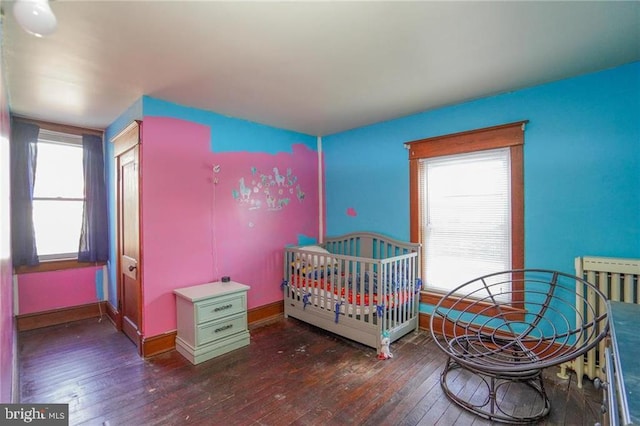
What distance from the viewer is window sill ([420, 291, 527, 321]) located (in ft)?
8.20

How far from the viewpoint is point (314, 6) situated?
1472mm

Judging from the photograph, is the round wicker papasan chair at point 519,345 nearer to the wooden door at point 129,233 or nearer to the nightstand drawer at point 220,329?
the nightstand drawer at point 220,329

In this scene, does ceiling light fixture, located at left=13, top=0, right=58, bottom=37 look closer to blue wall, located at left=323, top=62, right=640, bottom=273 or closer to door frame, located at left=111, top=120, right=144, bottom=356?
door frame, located at left=111, top=120, right=144, bottom=356

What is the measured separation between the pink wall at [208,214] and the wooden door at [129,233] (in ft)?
0.41

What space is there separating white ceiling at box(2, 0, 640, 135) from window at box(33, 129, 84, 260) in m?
0.63

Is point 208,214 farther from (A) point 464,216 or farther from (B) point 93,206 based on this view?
(A) point 464,216

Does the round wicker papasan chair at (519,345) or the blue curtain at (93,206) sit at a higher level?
the blue curtain at (93,206)

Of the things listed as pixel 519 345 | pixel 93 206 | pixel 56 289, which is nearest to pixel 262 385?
pixel 519 345

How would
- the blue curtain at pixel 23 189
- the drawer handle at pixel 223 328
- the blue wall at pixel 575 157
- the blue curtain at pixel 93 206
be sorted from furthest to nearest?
the blue curtain at pixel 93 206 → the blue curtain at pixel 23 189 → the drawer handle at pixel 223 328 → the blue wall at pixel 575 157

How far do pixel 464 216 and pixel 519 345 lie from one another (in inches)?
48.0

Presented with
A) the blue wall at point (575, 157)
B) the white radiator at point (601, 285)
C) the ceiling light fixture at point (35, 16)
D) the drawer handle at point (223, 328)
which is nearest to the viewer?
the ceiling light fixture at point (35, 16)

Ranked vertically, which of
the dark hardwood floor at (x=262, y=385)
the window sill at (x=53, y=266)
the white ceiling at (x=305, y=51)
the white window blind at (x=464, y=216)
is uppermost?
the white ceiling at (x=305, y=51)

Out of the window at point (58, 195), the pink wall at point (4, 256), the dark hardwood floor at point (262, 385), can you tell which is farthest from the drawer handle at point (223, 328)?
the window at point (58, 195)

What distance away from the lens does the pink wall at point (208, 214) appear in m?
2.64
